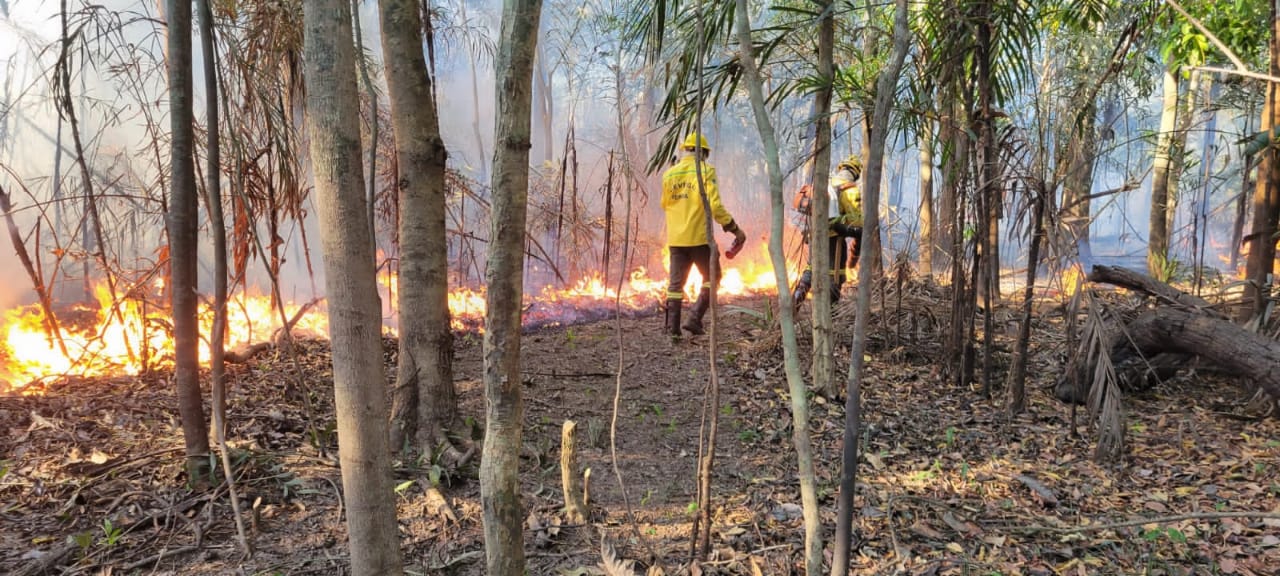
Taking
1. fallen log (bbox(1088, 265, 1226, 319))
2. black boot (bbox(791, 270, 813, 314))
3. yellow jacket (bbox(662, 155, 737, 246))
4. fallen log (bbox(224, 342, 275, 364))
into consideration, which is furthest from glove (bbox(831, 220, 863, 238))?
fallen log (bbox(224, 342, 275, 364))

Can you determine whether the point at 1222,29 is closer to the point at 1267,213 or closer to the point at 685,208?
the point at 1267,213

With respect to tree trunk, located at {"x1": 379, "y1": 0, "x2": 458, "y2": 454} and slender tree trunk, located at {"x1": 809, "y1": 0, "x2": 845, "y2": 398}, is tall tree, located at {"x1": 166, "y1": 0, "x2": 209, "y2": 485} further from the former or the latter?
slender tree trunk, located at {"x1": 809, "y1": 0, "x2": 845, "y2": 398}

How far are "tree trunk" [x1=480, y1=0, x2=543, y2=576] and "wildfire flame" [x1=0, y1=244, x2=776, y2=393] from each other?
2.39ft

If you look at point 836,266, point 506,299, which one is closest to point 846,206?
point 836,266

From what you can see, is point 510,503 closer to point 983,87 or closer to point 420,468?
point 420,468

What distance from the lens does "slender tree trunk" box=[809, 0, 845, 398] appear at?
4.13m

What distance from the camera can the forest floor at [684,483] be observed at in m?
2.54

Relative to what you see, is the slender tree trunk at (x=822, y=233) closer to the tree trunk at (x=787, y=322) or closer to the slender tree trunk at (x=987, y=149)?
the slender tree trunk at (x=987, y=149)

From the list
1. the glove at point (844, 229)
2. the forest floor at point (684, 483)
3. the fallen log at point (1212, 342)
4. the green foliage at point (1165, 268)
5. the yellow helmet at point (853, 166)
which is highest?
the yellow helmet at point (853, 166)

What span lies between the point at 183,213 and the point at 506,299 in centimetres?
176

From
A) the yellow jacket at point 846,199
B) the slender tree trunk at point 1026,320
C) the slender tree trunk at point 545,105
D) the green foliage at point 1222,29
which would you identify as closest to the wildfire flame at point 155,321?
the yellow jacket at point 846,199

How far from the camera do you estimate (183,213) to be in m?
2.59

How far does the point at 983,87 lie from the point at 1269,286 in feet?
7.55

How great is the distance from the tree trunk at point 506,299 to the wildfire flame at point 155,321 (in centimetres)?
73
